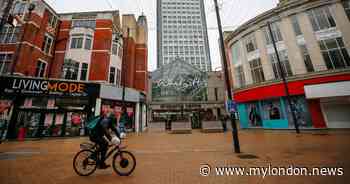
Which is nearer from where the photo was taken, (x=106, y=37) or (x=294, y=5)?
(x=294, y=5)

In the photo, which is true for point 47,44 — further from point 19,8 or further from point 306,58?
point 306,58

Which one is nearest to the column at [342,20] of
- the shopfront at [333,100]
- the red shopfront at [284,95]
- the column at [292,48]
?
the column at [292,48]

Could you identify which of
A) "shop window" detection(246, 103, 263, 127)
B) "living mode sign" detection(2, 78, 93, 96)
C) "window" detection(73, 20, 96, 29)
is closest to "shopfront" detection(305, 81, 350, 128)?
"shop window" detection(246, 103, 263, 127)

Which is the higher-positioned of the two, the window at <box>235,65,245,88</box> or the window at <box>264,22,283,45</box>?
the window at <box>264,22,283,45</box>

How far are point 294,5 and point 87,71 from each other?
2464 cm

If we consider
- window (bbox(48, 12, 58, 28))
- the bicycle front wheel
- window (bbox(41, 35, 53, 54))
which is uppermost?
window (bbox(48, 12, 58, 28))

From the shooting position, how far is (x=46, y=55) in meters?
15.9

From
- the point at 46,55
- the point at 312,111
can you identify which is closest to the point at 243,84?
the point at 312,111

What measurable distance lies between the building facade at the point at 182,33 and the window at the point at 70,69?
5713 cm

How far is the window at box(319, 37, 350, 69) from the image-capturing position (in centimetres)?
1368

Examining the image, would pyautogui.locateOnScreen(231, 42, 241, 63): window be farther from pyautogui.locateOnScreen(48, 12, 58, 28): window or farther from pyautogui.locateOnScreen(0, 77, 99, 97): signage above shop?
pyautogui.locateOnScreen(48, 12, 58, 28): window

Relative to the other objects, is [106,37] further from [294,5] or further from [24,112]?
[294,5]

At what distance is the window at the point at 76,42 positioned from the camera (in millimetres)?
16844

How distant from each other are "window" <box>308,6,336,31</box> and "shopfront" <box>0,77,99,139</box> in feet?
79.8
